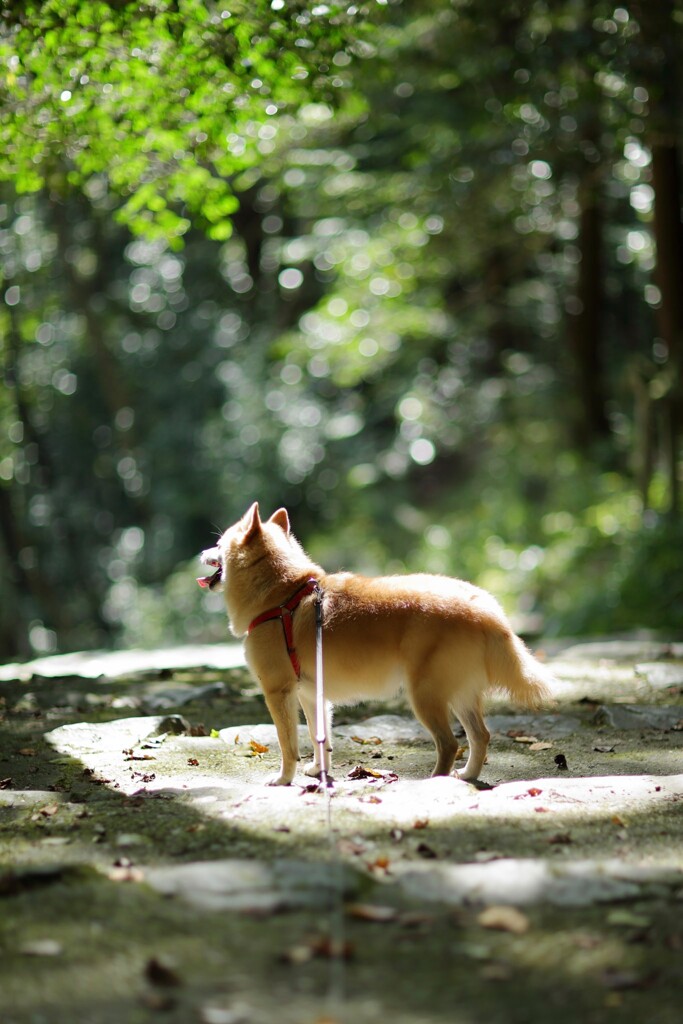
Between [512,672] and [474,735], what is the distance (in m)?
0.43

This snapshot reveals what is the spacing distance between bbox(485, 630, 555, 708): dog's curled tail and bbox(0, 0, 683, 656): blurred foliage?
217 inches

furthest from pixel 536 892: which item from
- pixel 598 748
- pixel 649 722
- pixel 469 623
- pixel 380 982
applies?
pixel 649 722

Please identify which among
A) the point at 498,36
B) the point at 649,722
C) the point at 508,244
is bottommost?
the point at 649,722

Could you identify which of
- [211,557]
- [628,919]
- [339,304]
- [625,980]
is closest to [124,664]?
[211,557]

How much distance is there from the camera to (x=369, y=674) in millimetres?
5324

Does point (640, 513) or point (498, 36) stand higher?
point (498, 36)

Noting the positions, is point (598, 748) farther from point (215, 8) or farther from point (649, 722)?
point (215, 8)

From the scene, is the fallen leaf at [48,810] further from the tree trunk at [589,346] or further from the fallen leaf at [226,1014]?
the tree trunk at [589,346]

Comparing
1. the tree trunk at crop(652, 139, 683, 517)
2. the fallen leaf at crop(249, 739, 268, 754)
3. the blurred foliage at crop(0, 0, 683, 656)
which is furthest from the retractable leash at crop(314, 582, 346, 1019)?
the tree trunk at crop(652, 139, 683, 517)

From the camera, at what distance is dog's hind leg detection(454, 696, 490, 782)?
542 cm

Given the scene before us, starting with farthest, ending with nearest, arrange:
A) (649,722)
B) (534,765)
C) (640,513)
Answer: (640,513) → (649,722) → (534,765)

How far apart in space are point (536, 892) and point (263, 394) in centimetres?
1988

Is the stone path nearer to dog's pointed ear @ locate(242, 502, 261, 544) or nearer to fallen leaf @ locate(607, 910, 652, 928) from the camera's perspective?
fallen leaf @ locate(607, 910, 652, 928)

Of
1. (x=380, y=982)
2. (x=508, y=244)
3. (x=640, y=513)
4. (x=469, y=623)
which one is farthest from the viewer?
(x=508, y=244)
